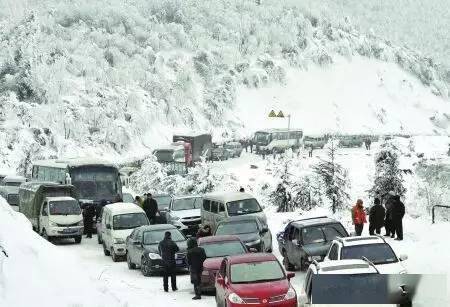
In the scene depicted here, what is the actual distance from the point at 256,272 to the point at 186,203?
17.0 m

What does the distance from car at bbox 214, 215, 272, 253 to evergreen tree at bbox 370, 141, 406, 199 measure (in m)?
14.5

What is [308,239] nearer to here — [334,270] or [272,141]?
[334,270]

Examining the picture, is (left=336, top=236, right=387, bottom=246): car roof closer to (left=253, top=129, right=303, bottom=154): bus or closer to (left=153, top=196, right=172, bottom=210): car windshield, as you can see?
(left=153, top=196, right=172, bottom=210): car windshield

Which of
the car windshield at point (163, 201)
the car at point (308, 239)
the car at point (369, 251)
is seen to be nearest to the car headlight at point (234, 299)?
the car at point (369, 251)

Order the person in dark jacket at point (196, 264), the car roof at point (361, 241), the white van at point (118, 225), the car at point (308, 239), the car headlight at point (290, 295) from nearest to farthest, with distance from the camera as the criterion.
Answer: the car headlight at point (290, 295), the car roof at point (361, 241), the person in dark jacket at point (196, 264), the car at point (308, 239), the white van at point (118, 225)

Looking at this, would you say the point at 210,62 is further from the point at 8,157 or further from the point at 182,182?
the point at 182,182

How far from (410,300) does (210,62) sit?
111 meters

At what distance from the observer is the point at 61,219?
3131cm

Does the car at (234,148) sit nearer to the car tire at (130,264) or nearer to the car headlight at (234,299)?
the car tire at (130,264)

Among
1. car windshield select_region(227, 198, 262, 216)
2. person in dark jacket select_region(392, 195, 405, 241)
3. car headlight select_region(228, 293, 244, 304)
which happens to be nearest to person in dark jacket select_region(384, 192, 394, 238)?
person in dark jacket select_region(392, 195, 405, 241)

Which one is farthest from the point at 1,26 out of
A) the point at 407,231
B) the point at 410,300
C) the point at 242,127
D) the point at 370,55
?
the point at 410,300

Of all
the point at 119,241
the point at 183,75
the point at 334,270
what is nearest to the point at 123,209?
the point at 119,241

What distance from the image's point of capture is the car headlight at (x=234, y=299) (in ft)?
49.9

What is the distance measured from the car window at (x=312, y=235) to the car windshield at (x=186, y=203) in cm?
1092
